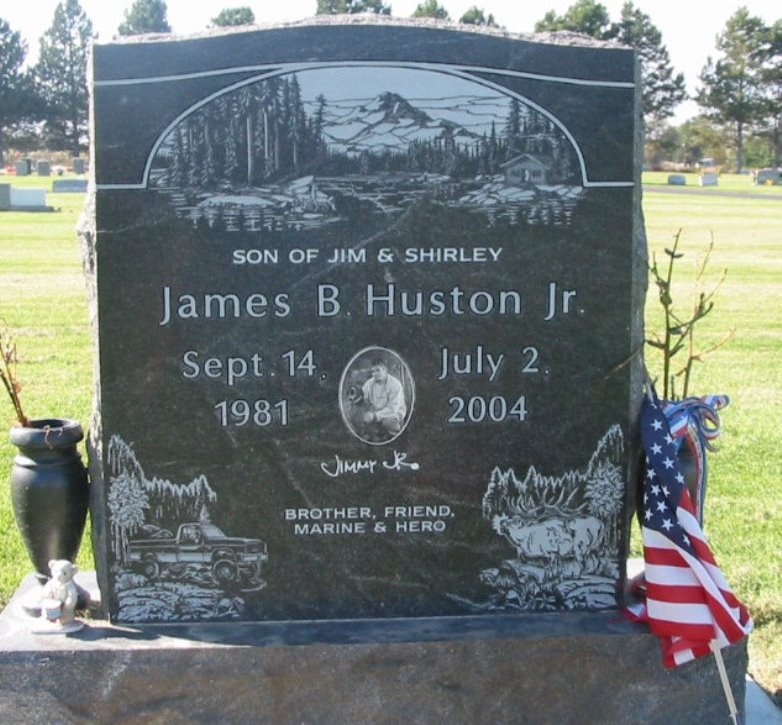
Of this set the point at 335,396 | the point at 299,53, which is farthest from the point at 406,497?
the point at 299,53

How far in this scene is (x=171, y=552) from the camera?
4.06 metres

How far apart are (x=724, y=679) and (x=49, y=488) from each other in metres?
2.34

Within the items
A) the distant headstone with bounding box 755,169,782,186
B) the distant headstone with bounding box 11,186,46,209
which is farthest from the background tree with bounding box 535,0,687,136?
the distant headstone with bounding box 11,186,46,209

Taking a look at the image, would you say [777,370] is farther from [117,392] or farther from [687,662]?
[117,392]

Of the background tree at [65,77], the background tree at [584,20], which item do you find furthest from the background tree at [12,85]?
the background tree at [584,20]

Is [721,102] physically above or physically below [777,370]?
above

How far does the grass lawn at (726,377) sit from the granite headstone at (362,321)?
4.11 feet

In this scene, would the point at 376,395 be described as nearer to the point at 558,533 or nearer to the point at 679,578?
the point at 558,533

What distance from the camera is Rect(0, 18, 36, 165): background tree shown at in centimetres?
8575

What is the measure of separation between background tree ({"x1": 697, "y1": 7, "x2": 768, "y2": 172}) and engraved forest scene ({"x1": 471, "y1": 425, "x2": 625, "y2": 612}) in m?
85.5

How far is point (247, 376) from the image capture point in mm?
4027

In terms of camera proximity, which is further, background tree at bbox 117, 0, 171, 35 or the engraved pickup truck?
background tree at bbox 117, 0, 171, 35

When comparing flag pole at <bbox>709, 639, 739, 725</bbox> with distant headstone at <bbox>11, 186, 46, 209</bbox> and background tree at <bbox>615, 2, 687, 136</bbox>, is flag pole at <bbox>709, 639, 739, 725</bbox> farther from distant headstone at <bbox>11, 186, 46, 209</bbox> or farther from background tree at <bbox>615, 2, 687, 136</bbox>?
background tree at <bbox>615, 2, 687, 136</bbox>

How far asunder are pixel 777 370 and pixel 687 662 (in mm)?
6704
